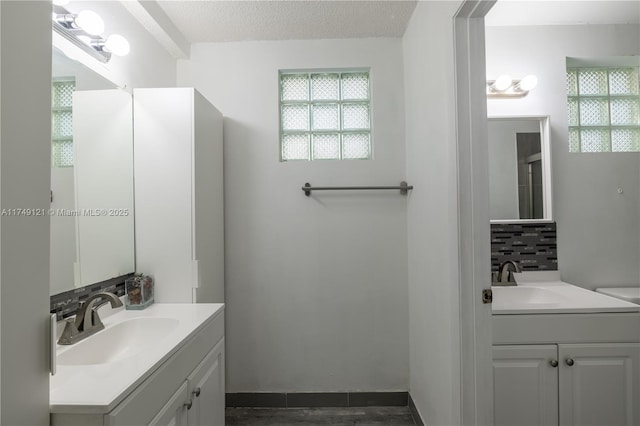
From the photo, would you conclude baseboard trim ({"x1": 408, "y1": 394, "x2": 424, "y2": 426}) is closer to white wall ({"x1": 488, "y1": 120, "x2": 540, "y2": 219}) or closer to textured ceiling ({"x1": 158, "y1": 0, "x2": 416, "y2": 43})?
white wall ({"x1": 488, "y1": 120, "x2": 540, "y2": 219})

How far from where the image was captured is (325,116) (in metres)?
2.25

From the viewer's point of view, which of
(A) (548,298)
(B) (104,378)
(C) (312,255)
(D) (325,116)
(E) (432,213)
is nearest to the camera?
(B) (104,378)

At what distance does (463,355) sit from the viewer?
1.27 metres

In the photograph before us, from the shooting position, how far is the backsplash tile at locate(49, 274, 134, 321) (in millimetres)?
1187

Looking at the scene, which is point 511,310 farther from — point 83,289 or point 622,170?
point 83,289

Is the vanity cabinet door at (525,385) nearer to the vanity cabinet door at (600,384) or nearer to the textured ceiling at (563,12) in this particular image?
the vanity cabinet door at (600,384)

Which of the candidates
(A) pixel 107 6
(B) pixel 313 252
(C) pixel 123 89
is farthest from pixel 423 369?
(A) pixel 107 6

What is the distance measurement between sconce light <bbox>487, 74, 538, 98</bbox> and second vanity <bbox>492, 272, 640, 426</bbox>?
1.26m

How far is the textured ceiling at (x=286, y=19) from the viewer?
179 cm

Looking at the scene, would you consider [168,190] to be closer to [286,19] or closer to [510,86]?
[286,19]

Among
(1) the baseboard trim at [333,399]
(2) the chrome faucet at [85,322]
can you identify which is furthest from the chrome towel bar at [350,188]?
(1) the baseboard trim at [333,399]

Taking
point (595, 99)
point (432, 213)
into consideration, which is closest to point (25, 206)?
point (432, 213)

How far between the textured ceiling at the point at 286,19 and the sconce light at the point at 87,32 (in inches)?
22.1

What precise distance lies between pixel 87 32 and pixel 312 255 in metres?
1.59
